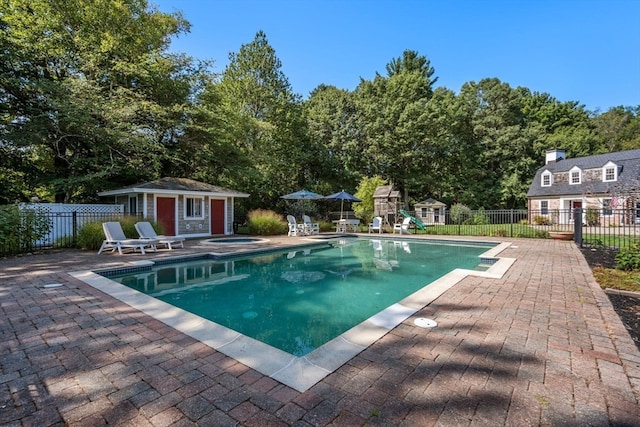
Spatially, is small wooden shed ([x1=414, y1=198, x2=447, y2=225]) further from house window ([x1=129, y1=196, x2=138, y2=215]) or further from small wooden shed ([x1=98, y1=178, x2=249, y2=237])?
house window ([x1=129, y1=196, x2=138, y2=215])

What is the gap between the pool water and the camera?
4.42m

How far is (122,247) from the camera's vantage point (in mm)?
9828

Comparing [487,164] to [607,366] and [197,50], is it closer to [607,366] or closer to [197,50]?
[197,50]

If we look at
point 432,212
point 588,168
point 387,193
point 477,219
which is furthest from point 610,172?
point 387,193

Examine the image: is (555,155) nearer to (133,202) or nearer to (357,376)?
(133,202)

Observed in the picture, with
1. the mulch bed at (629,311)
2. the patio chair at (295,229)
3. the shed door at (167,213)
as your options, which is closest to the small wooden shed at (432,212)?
the patio chair at (295,229)

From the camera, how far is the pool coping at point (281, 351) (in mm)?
2428

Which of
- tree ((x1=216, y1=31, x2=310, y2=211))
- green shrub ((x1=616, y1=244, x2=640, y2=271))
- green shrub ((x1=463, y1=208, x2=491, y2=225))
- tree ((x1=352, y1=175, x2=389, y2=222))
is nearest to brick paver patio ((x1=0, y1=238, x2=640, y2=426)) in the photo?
green shrub ((x1=616, y1=244, x2=640, y2=271))

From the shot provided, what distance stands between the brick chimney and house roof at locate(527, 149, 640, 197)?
511mm

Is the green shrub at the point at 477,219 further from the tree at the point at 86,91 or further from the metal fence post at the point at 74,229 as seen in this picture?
the metal fence post at the point at 74,229

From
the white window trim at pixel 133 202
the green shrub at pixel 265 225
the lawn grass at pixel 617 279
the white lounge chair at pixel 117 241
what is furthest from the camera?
the green shrub at pixel 265 225

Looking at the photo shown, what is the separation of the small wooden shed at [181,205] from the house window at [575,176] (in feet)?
82.6

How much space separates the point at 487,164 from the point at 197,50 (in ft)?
85.6

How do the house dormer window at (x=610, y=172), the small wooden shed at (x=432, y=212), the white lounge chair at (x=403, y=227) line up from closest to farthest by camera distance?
1. the white lounge chair at (x=403, y=227)
2. the house dormer window at (x=610, y=172)
3. the small wooden shed at (x=432, y=212)
